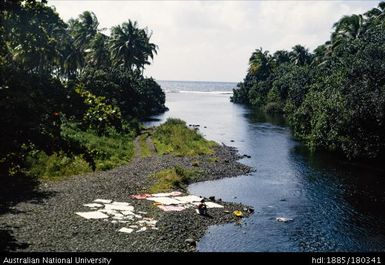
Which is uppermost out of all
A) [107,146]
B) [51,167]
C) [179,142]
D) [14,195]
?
[107,146]

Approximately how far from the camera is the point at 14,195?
33094 millimetres

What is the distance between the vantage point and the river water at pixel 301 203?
27.4 meters

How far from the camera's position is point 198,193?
40.1 m

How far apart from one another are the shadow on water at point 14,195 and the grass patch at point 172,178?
10260mm

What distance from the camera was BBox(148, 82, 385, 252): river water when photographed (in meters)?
27.4

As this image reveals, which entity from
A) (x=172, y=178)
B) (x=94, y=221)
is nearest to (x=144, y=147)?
(x=172, y=178)

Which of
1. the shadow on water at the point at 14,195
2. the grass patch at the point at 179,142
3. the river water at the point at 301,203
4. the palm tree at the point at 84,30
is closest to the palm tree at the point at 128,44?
the palm tree at the point at 84,30

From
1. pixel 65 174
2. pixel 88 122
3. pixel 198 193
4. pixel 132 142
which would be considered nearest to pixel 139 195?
pixel 198 193

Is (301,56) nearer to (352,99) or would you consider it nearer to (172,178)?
(352,99)

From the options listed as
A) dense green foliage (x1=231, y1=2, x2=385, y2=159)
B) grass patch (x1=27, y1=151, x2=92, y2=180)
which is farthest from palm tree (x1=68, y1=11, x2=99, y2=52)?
grass patch (x1=27, y1=151, x2=92, y2=180)

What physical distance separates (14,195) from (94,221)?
9.34 meters

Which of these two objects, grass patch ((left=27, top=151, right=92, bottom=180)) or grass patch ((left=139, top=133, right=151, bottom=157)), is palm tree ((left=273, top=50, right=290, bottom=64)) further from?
grass patch ((left=27, top=151, right=92, bottom=180))

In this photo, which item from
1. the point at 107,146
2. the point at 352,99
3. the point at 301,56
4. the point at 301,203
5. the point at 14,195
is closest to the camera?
the point at 14,195

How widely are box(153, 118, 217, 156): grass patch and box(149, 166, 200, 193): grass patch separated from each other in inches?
445
